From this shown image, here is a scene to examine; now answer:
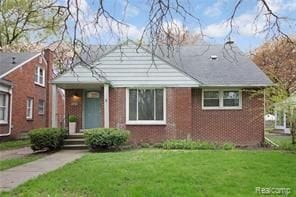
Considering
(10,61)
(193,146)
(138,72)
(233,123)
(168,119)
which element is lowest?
(193,146)

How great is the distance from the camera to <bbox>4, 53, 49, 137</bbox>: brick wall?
25000mm

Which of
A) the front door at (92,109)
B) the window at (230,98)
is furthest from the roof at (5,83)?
the window at (230,98)

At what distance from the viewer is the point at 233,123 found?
1988 cm

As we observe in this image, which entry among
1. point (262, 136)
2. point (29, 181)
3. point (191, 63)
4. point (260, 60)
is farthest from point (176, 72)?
point (260, 60)

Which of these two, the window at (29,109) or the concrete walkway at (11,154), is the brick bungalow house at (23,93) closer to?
the window at (29,109)

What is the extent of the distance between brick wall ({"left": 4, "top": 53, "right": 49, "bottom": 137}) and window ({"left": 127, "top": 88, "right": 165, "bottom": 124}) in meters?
9.14

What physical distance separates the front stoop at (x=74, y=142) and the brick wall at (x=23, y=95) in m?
7.63

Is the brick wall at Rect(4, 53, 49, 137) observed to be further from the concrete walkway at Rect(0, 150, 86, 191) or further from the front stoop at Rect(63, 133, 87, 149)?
the concrete walkway at Rect(0, 150, 86, 191)

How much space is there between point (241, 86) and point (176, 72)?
3.26 meters

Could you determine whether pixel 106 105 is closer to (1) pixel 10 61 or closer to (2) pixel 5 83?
(2) pixel 5 83

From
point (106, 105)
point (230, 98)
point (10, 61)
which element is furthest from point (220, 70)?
point (10, 61)

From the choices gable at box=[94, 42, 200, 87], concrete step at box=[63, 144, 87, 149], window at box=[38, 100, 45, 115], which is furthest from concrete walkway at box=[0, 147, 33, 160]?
window at box=[38, 100, 45, 115]

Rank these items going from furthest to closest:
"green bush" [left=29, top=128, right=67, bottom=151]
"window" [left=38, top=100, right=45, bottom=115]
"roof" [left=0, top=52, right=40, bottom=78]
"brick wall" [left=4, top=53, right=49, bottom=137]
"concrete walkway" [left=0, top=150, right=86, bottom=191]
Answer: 1. "window" [left=38, top=100, right=45, bottom=115]
2. "brick wall" [left=4, top=53, right=49, bottom=137]
3. "roof" [left=0, top=52, right=40, bottom=78]
4. "green bush" [left=29, top=128, right=67, bottom=151]
5. "concrete walkway" [left=0, top=150, right=86, bottom=191]

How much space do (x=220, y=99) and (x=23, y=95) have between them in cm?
1343
